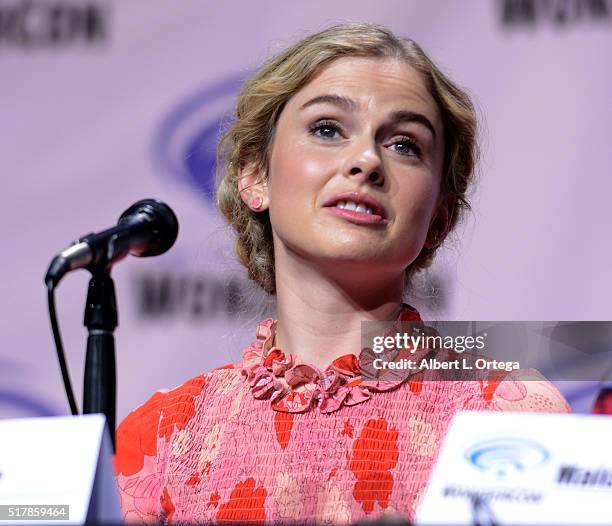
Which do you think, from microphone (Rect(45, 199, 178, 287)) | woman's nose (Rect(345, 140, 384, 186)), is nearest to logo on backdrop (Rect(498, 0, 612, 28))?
woman's nose (Rect(345, 140, 384, 186))

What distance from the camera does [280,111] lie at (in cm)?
217

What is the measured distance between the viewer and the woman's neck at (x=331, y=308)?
2.01 metres

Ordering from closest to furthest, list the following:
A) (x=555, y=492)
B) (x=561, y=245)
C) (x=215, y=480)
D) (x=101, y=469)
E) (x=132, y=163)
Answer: (x=555, y=492), (x=101, y=469), (x=215, y=480), (x=561, y=245), (x=132, y=163)

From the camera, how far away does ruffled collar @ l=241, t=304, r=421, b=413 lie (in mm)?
1952

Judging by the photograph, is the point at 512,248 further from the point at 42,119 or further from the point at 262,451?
the point at 42,119

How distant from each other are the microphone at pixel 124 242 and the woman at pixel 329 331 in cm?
40

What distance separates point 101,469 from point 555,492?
0.48 metres

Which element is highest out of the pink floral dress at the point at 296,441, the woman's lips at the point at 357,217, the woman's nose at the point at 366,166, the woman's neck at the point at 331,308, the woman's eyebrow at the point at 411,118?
the woman's eyebrow at the point at 411,118

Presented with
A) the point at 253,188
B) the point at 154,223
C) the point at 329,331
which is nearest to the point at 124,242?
the point at 154,223

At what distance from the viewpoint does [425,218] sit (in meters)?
1.99

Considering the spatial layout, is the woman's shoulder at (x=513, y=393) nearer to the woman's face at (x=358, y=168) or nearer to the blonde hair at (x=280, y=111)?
the woman's face at (x=358, y=168)

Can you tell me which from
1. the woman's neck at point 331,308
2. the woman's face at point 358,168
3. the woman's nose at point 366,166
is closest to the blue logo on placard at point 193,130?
the woman's face at point 358,168

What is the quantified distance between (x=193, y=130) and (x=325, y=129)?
75 cm

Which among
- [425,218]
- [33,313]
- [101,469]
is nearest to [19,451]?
[101,469]
